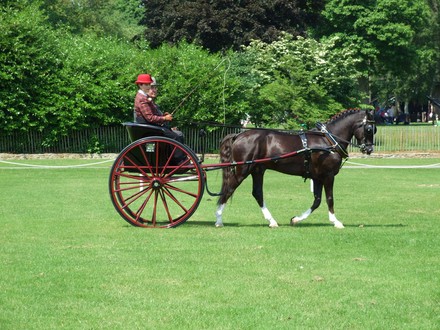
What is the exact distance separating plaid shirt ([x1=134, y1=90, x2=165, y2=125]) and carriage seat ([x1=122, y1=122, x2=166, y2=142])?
0.11 metres

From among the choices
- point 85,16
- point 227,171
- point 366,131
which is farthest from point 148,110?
point 85,16

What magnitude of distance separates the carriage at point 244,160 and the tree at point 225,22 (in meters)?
39.3

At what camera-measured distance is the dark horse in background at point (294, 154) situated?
14.9 metres

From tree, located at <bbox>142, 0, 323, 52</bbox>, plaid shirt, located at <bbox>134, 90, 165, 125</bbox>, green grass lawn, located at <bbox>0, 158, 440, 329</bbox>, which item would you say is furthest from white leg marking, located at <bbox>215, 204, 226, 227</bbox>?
tree, located at <bbox>142, 0, 323, 52</bbox>

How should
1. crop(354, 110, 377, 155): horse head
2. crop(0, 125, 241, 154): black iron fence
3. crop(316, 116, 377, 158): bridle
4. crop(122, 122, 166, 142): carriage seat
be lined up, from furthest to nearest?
crop(0, 125, 241, 154): black iron fence, crop(354, 110, 377, 155): horse head, crop(316, 116, 377, 158): bridle, crop(122, 122, 166, 142): carriage seat

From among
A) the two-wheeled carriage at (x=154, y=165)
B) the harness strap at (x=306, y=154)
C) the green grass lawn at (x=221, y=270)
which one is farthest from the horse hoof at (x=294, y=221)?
the two-wheeled carriage at (x=154, y=165)

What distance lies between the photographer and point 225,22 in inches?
2167

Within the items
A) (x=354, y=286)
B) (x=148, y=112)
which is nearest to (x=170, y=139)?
(x=148, y=112)

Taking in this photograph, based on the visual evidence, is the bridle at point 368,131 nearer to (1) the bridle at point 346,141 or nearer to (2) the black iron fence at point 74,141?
(1) the bridle at point 346,141

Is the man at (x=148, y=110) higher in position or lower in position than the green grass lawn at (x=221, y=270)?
higher

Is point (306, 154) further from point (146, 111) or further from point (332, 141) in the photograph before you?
point (146, 111)

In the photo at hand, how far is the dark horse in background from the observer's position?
14898 mm

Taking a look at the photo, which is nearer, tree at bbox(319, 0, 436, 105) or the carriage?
the carriage

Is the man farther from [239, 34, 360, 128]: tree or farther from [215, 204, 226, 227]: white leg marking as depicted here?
[239, 34, 360, 128]: tree
